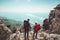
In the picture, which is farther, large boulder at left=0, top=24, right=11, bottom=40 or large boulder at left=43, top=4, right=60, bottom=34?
large boulder at left=0, top=24, right=11, bottom=40

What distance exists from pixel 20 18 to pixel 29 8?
1.56 ft

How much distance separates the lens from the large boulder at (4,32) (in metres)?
6.05

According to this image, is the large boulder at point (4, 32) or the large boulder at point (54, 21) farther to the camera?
the large boulder at point (4, 32)

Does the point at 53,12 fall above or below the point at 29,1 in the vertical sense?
below

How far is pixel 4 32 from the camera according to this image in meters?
6.07

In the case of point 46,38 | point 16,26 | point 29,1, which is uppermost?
point 29,1

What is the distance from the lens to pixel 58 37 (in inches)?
228

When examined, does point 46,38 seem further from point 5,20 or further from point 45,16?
point 5,20

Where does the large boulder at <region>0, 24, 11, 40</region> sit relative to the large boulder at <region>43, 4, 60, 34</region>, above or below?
below

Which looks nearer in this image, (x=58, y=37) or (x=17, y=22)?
(x=58, y=37)

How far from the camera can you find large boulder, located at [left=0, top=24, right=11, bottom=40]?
605cm

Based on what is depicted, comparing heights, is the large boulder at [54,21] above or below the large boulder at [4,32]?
above

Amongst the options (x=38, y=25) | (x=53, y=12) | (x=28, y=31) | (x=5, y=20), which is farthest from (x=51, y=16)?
(x=5, y=20)

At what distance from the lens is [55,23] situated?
603 cm
